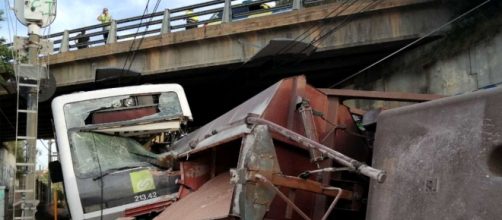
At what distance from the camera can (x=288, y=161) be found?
4027 millimetres

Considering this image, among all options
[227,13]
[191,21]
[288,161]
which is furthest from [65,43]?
[288,161]

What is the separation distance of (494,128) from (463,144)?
150mm

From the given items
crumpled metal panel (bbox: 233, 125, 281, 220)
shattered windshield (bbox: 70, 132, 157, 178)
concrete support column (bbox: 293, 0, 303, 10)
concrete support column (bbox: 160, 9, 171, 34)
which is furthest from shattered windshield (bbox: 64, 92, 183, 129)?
concrete support column (bbox: 160, 9, 171, 34)

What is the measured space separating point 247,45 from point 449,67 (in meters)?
5.62

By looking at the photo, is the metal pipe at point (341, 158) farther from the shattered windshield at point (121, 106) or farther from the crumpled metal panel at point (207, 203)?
the shattered windshield at point (121, 106)

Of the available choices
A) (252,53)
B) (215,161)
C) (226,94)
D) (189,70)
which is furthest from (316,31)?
(215,161)

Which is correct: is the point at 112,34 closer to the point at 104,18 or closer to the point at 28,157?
the point at 104,18

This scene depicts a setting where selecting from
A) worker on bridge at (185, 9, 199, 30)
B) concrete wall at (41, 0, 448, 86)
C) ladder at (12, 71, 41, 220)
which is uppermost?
worker on bridge at (185, 9, 199, 30)

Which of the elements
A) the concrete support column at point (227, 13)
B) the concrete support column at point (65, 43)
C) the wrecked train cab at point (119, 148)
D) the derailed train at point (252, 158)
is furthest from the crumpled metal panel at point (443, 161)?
the concrete support column at point (65, 43)

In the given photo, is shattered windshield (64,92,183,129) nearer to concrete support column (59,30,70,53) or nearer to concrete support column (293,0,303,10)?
concrete support column (293,0,303,10)

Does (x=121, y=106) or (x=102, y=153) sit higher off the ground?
(x=121, y=106)

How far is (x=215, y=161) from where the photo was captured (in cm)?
517

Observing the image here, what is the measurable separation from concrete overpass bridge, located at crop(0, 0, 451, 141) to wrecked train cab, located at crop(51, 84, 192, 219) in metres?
8.04

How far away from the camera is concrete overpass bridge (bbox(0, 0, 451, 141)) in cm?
1471
